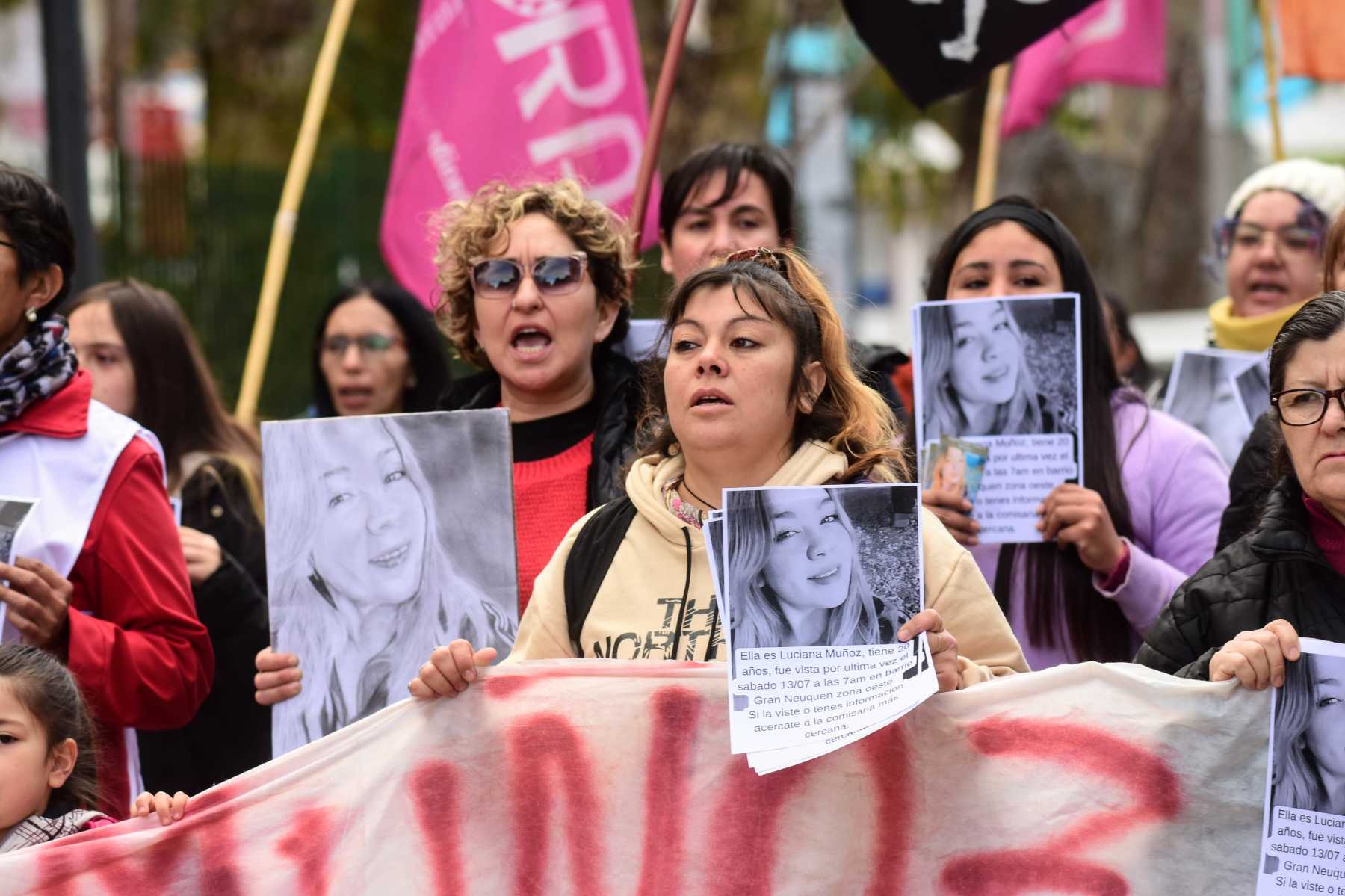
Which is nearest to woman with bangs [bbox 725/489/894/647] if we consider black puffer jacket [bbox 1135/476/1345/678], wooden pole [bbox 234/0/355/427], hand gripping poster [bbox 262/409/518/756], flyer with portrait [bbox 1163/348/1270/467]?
black puffer jacket [bbox 1135/476/1345/678]

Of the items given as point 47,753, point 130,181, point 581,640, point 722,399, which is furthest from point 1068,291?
point 130,181

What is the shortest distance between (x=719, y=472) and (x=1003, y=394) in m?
0.91

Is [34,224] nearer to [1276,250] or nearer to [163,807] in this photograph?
[163,807]

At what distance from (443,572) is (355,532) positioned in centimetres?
18

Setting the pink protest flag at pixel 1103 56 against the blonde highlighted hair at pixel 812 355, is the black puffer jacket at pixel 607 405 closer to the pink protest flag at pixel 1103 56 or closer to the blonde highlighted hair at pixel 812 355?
the blonde highlighted hair at pixel 812 355

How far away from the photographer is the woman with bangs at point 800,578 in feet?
8.80

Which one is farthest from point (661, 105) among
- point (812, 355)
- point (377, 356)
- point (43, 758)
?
point (43, 758)

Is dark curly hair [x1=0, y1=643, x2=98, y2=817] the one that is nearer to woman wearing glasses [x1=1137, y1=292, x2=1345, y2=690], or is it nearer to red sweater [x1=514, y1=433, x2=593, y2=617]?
red sweater [x1=514, y1=433, x2=593, y2=617]

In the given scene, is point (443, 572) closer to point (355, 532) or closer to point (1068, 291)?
point (355, 532)

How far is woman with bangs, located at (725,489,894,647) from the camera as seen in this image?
2682 millimetres

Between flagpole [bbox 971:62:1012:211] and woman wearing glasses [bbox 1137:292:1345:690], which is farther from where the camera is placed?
flagpole [bbox 971:62:1012:211]

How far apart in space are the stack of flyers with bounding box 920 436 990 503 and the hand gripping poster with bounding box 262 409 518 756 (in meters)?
0.92

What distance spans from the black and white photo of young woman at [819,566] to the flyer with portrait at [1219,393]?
1.89 m

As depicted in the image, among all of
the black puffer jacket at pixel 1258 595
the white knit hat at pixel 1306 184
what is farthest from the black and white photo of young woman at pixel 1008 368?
the white knit hat at pixel 1306 184
